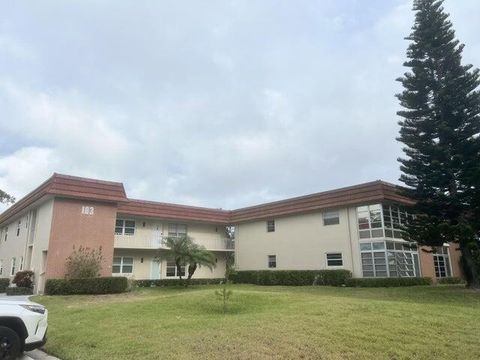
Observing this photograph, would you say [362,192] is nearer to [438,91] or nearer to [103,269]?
[438,91]

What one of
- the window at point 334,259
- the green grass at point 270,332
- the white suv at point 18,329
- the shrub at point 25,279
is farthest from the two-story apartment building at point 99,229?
the white suv at point 18,329

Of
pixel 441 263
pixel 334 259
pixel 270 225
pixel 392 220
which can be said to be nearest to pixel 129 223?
pixel 270 225

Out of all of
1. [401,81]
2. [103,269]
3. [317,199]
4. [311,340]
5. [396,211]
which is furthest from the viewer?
[317,199]

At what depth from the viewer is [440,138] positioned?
21.0 meters

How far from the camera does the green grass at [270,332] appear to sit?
24.7 feet

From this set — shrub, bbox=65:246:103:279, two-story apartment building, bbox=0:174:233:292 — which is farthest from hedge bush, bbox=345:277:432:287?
shrub, bbox=65:246:103:279

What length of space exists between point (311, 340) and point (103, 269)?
18938mm

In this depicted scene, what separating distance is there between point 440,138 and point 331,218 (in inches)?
372

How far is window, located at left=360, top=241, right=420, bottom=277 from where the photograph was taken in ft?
80.8

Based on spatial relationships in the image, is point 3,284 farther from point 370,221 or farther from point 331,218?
point 370,221

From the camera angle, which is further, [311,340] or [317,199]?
[317,199]

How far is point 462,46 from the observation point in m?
21.3

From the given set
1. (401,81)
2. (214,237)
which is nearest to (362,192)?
(401,81)

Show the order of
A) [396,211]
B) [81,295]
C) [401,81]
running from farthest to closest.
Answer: [396,211], [401,81], [81,295]
